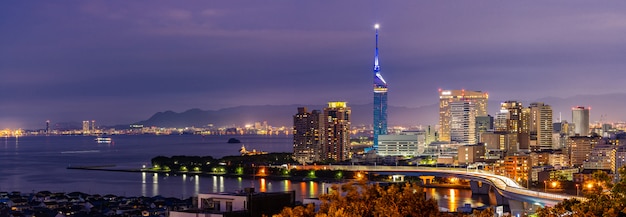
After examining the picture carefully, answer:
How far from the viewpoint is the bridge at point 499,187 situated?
20.2 meters

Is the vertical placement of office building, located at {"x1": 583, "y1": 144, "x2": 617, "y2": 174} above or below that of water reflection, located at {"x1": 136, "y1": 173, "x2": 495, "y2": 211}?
above

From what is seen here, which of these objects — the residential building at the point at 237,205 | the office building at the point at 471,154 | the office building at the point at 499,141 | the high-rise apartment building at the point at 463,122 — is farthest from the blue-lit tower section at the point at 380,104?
the residential building at the point at 237,205

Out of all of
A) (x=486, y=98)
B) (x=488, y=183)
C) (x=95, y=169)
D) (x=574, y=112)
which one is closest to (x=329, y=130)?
(x=95, y=169)

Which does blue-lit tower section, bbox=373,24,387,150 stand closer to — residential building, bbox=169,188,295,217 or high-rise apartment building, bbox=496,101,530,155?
high-rise apartment building, bbox=496,101,530,155

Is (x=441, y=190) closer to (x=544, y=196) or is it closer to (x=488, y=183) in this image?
(x=488, y=183)

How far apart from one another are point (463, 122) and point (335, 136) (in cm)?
2488

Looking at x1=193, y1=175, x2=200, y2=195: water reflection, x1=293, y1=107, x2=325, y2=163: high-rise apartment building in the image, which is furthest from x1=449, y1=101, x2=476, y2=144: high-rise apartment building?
x1=193, y1=175, x2=200, y2=195: water reflection

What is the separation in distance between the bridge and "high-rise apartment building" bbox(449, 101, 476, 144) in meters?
34.7

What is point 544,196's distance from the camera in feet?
65.6

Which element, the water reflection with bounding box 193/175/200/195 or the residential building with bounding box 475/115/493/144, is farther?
the residential building with bounding box 475/115/493/144

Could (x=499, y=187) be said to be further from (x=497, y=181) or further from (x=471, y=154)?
(x=471, y=154)

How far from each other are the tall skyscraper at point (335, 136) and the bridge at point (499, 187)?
35.6 feet

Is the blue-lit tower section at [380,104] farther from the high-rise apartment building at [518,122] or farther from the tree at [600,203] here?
the tree at [600,203]

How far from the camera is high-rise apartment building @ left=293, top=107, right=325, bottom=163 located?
2031 inches
